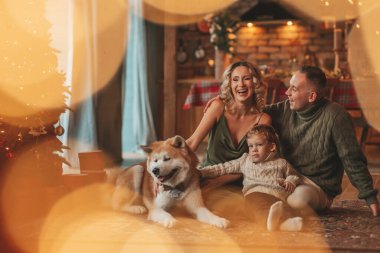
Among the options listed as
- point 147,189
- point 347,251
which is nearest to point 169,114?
point 147,189

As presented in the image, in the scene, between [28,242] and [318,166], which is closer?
[28,242]

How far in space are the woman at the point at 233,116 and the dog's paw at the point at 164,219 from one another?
1.51 feet

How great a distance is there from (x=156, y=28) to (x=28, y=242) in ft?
19.4

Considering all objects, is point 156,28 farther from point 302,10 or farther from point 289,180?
point 289,180

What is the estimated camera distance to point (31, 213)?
3.58m

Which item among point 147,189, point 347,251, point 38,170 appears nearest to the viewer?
point 347,251

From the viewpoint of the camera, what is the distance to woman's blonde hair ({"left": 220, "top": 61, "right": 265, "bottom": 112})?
Result: 2.94 meters

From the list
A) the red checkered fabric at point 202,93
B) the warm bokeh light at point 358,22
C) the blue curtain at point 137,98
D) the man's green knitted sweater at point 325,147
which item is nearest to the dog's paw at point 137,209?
the man's green knitted sweater at point 325,147

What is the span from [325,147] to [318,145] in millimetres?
35

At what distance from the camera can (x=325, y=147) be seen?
9.29 ft

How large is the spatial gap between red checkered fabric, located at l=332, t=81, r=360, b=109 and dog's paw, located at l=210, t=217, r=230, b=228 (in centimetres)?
337

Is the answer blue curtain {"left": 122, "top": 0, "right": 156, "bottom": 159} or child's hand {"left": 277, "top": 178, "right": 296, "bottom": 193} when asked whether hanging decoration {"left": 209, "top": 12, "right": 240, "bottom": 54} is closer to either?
blue curtain {"left": 122, "top": 0, "right": 156, "bottom": 159}

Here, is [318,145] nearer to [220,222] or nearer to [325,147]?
[325,147]

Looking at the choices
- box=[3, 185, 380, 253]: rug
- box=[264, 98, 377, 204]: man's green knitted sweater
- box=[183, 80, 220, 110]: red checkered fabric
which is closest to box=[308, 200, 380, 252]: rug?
box=[3, 185, 380, 253]: rug
